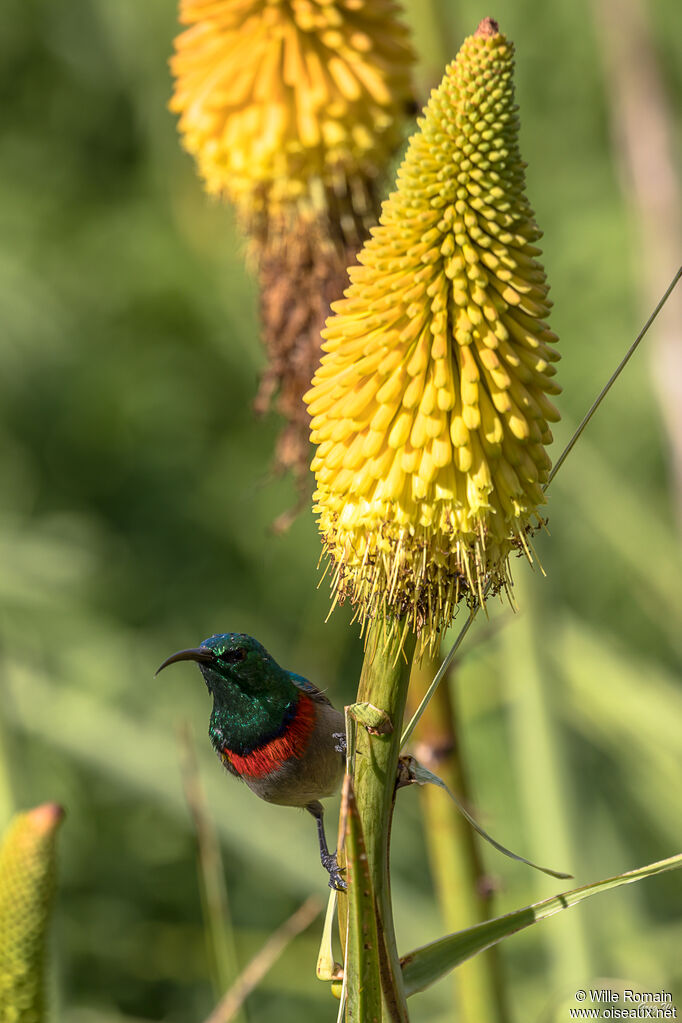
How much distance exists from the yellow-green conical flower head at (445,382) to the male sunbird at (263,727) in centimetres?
21

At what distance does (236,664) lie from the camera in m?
1.26

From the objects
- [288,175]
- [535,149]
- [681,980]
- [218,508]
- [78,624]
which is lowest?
[681,980]

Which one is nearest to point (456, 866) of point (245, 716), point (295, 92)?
point (245, 716)

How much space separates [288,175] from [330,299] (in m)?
0.25

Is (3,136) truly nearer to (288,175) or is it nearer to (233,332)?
(233,332)

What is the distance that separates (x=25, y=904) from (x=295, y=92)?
1393 mm

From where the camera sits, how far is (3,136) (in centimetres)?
646

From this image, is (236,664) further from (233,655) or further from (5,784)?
(5,784)

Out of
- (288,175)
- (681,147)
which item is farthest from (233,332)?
(288,175)

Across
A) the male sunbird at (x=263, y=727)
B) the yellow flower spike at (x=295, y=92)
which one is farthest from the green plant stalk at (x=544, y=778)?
the yellow flower spike at (x=295, y=92)

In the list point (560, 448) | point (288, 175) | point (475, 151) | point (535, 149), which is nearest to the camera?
point (475, 151)

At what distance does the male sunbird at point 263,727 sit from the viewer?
4.16 feet

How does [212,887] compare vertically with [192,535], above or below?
below

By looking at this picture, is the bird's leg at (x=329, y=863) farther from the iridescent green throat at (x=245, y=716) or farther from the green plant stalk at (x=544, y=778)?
the green plant stalk at (x=544, y=778)
